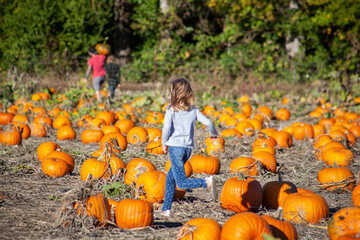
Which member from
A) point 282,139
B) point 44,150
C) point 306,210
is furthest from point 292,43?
point 306,210

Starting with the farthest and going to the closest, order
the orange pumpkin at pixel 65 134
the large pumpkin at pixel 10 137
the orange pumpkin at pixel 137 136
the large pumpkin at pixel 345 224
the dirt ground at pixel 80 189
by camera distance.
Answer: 1. the orange pumpkin at pixel 65 134
2. the orange pumpkin at pixel 137 136
3. the large pumpkin at pixel 10 137
4. the dirt ground at pixel 80 189
5. the large pumpkin at pixel 345 224

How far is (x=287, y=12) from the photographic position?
724 inches

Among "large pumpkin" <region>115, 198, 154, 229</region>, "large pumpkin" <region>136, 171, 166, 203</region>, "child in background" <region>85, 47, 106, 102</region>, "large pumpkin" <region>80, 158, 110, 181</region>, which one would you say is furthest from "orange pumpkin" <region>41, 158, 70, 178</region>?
"child in background" <region>85, 47, 106, 102</region>

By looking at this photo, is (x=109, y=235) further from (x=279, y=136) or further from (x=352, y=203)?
(x=279, y=136)

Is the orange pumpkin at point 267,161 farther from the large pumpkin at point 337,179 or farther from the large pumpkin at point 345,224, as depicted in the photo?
the large pumpkin at point 345,224

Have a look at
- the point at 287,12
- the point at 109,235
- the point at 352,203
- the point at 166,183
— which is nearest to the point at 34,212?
the point at 109,235

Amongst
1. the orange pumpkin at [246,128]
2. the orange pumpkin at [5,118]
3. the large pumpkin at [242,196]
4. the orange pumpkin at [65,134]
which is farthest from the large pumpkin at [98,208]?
the orange pumpkin at [5,118]

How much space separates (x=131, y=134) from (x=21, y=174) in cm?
226

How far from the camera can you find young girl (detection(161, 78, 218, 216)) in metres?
4.06

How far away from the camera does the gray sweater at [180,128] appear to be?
4.11m

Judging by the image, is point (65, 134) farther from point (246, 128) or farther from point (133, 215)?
point (133, 215)

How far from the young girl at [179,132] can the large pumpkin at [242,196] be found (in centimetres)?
37

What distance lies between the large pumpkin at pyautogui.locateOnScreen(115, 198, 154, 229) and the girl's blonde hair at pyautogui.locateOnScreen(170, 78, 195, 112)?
39.9 inches

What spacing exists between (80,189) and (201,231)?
3.45ft
